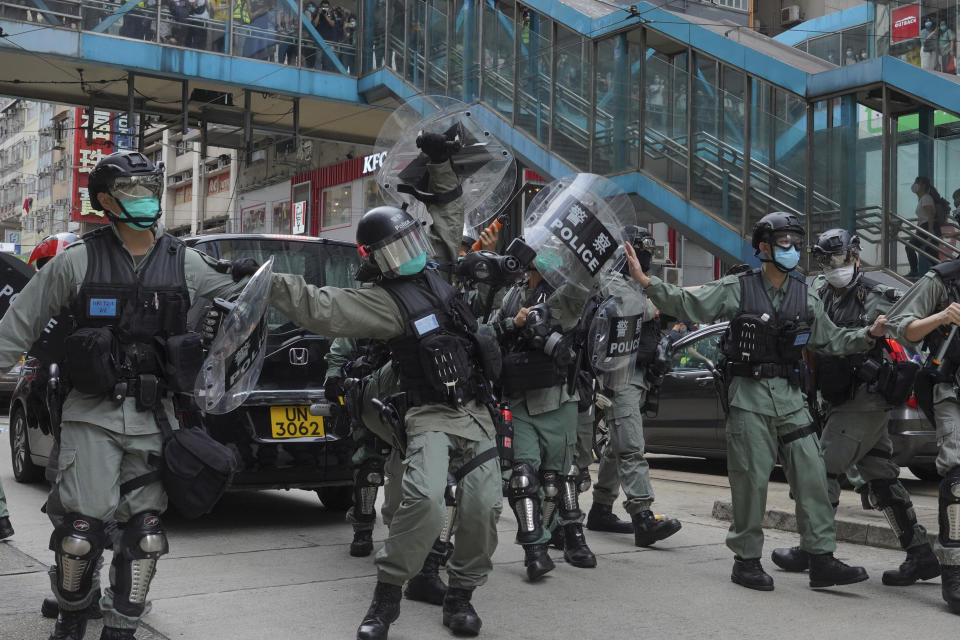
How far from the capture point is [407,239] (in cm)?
470

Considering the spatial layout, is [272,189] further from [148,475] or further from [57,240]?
[148,475]

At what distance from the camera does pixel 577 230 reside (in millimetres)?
5695

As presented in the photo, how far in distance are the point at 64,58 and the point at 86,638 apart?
18.2 m

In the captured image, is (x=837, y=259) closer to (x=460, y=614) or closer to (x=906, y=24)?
(x=460, y=614)

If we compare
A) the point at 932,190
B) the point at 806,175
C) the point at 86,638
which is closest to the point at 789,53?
the point at 806,175

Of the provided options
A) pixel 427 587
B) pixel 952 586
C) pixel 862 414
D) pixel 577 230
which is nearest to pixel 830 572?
pixel 952 586

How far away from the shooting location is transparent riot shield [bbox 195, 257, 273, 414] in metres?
4.21

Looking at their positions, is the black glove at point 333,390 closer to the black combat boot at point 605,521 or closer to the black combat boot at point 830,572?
the black combat boot at point 605,521

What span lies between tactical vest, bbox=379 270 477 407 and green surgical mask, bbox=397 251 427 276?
0.16 feet

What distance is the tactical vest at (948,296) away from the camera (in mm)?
5485

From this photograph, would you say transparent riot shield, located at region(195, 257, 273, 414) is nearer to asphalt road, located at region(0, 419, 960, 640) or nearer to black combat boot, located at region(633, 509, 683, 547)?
asphalt road, located at region(0, 419, 960, 640)

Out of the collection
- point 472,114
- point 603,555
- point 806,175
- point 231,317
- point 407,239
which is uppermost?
point 806,175

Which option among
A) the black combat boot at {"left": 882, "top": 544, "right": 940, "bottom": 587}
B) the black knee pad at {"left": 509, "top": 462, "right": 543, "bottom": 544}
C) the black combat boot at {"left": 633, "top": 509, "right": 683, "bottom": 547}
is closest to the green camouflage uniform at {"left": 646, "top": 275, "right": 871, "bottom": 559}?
the black combat boot at {"left": 882, "top": 544, "right": 940, "bottom": 587}

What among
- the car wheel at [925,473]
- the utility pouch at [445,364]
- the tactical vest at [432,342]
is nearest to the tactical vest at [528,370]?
the tactical vest at [432,342]
